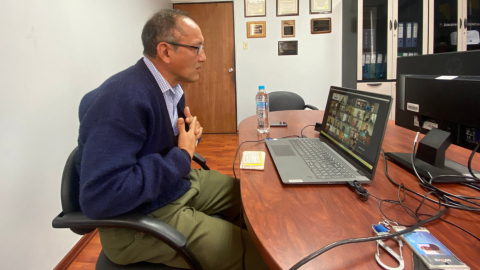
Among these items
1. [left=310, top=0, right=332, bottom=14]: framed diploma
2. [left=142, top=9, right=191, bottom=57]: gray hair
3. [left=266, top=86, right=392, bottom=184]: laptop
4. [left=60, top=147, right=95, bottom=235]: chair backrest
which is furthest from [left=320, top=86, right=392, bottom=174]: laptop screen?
[left=310, top=0, right=332, bottom=14]: framed diploma

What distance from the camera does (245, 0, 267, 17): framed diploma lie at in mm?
3688

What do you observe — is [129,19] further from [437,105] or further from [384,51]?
[384,51]

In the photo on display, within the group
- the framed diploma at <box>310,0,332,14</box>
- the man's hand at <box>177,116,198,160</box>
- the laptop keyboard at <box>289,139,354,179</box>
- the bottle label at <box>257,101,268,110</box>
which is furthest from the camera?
the framed diploma at <box>310,0,332,14</box>

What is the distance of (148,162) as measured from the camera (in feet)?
2.56

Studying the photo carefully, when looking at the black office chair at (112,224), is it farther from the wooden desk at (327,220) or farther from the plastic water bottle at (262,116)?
the plastic water bottle at (262,116)

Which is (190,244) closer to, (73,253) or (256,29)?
(73,253)

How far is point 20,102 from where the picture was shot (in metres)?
1.19

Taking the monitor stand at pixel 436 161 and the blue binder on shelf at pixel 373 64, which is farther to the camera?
the blue binder on shelf at pixel 373 64

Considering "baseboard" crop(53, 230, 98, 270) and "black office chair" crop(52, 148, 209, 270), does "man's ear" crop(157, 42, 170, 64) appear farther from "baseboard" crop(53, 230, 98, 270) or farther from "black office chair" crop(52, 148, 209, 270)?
"baseboard" crop(53, 230, 98, 270)

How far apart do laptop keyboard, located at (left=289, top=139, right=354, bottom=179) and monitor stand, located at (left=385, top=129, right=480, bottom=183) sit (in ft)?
0.78

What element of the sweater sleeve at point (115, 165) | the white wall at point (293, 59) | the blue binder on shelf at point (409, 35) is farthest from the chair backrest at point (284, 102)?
the sweater sleeve at point (115, 165)

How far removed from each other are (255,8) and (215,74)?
111 centimetres

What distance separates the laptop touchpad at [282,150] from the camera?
1.00m

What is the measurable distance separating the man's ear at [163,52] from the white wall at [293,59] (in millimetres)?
2970
